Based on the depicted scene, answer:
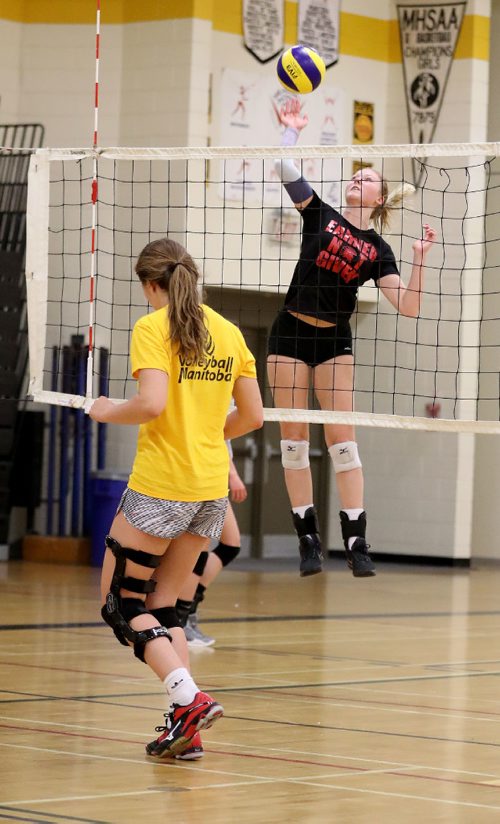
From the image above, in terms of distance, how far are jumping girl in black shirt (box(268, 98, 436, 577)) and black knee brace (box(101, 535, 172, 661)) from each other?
1.83m

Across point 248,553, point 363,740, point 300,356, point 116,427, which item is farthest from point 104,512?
point 363,740

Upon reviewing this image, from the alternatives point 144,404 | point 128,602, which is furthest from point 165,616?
point 144,404

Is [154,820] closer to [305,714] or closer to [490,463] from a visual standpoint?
[305,714]

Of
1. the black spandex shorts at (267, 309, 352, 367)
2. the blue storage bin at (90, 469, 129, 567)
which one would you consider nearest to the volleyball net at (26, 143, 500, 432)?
the blue storage bin at (90, 469, 129, 567)

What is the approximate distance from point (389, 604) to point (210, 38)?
5.75 m

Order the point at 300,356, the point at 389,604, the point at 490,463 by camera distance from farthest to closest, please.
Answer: the point at 490,463 < the point at 389,604 < the point at 300,356

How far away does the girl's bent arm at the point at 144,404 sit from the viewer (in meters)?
5.07

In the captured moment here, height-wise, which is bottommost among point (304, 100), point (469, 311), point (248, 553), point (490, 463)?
point (248, 553)

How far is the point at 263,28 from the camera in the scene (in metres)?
15.2

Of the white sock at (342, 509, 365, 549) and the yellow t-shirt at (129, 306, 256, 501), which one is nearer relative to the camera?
the yellow t-shirt at (129, 306, 256, 501)

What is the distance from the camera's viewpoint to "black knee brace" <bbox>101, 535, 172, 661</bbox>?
17.3 feet

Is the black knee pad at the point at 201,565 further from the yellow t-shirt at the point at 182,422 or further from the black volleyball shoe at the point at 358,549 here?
the yellow t-shirt at the point at 182,422

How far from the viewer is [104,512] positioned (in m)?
14.6

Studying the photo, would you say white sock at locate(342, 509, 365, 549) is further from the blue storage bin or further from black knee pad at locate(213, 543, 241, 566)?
the blue storage bin
